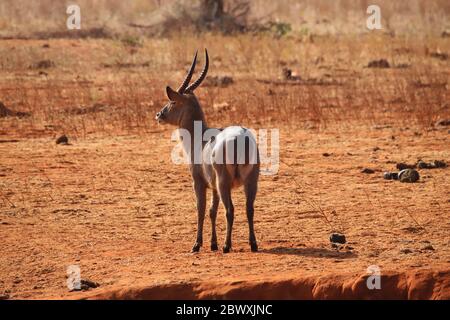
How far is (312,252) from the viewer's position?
8070 mm

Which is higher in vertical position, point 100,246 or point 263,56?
point 263,56

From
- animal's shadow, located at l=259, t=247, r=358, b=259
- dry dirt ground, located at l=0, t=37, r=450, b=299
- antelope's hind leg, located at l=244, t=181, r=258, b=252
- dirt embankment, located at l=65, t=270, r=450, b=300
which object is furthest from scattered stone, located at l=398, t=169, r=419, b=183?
dirt embankment, located at l=65, t=270, r=450, b=300

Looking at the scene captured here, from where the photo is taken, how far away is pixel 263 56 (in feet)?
69.6

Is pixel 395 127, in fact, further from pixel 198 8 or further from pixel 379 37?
pixel 198 8

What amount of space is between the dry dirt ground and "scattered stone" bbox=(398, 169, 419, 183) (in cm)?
8

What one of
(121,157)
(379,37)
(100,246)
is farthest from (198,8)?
(100,246)

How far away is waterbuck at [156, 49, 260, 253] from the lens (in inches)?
312

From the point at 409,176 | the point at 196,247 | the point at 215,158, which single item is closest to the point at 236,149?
the point at 215,158

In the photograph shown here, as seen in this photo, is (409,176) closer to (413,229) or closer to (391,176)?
(391,176)

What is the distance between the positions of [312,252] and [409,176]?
3103mm

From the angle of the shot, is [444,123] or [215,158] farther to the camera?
[444,123]

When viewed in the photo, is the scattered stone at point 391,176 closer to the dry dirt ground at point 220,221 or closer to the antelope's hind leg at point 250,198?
the dry dirt ground at point 220,221

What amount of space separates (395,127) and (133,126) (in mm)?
3727
